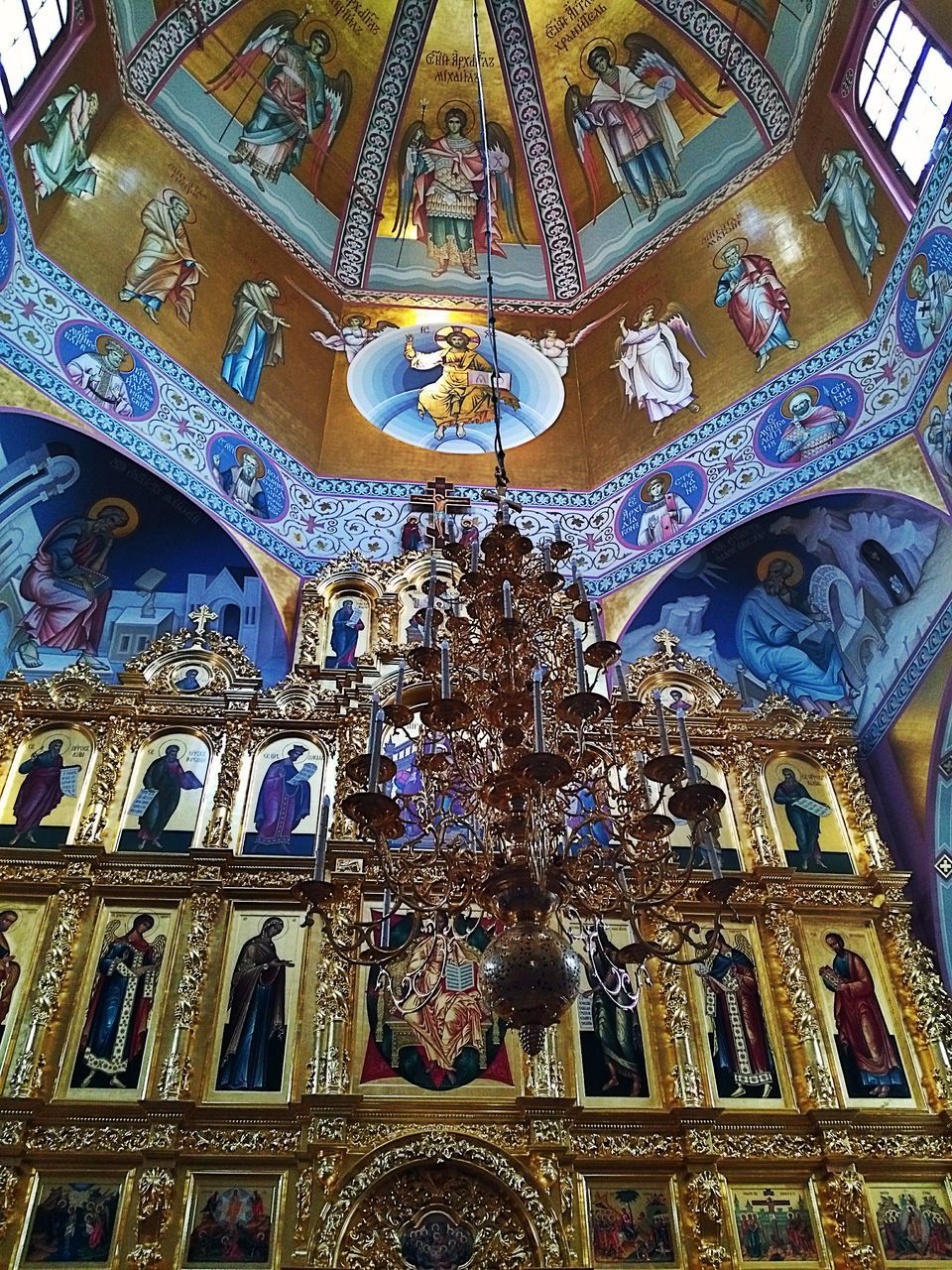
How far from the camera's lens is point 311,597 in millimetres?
11000

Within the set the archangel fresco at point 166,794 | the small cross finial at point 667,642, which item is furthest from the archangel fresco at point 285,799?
the small cross finial at point 667,642

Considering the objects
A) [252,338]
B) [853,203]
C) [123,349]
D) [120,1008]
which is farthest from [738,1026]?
[252,338]

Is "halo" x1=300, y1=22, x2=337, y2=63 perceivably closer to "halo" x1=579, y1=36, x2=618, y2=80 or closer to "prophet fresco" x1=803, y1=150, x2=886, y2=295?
"halo" x1=579, y1=36, x2=618, y2=80

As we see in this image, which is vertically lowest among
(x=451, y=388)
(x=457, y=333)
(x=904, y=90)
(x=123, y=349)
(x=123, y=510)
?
(x=123, y=510)

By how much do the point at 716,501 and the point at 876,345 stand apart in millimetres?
2196

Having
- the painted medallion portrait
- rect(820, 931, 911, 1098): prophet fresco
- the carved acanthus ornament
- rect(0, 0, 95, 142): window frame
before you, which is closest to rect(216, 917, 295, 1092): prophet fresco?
the carved acanthus ornament

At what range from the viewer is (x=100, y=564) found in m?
10.8

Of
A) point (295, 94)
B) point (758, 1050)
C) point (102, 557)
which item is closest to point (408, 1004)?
point (758, 1050)

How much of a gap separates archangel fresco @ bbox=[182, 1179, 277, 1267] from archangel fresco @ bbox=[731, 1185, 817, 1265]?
126 inches

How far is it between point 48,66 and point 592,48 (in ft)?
23.2

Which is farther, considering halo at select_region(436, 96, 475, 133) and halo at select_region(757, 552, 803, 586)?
halo at select_region(436, 96, 475, 133)

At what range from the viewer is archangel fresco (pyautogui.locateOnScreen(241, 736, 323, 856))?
8.99 meters

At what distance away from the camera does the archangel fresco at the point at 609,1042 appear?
312 inches

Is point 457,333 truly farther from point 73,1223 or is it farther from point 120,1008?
point 73,1223
